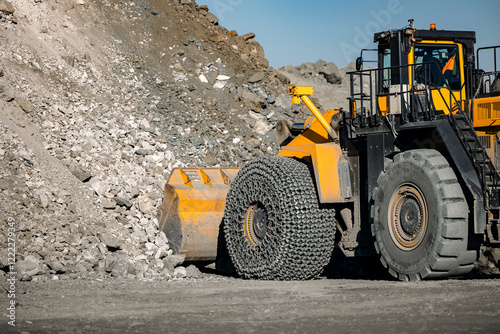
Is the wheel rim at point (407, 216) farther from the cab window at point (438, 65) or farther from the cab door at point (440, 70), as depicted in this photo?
the cab window at point (438, 65)

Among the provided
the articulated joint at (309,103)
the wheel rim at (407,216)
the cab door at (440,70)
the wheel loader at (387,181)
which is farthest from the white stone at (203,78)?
the wheel rim at (407,216)

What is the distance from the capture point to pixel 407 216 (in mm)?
8742

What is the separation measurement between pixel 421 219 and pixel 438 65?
7.65 ft

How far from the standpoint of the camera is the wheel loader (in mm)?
8172

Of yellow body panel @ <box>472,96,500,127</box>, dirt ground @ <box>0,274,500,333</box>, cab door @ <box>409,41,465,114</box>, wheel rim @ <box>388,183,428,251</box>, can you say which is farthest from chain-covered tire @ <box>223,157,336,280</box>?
yellow body panel @ <box>472,96,500,127</box>

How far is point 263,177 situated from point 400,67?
95.8 inches

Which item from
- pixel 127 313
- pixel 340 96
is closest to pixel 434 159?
pixel 127 313

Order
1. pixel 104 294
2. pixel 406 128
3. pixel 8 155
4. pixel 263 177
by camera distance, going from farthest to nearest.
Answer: pixel 8 155
pixel 263 177
pixel 406 128
pixel 104 294

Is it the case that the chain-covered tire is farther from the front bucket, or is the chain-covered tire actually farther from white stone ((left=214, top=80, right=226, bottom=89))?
white stone ((left=214, top=80, right=226, bottom=89))

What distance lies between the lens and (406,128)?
9.06m

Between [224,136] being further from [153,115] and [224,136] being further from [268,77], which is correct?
[268,77]

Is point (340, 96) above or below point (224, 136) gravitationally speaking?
above

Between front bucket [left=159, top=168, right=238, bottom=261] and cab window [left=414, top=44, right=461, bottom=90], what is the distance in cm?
410

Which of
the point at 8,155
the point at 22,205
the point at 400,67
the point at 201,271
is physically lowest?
the point at 201,271
